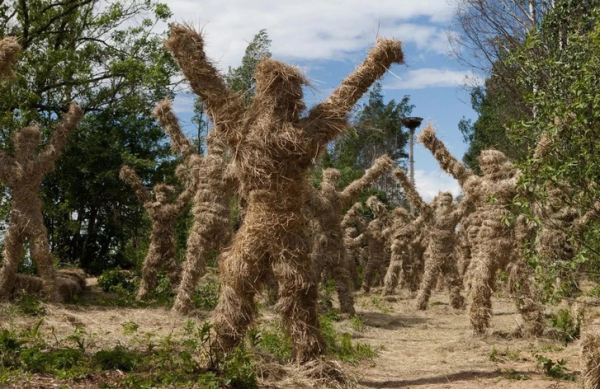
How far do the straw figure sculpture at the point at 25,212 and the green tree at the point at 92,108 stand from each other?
6.23 meters

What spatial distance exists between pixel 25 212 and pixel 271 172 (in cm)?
595

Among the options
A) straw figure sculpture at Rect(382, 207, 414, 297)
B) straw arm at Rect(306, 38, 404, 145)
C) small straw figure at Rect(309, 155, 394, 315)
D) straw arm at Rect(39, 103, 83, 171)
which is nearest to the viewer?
straw arm at Rect(306, 38, 404, 145)

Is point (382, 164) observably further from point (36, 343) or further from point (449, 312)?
point (36, 343)

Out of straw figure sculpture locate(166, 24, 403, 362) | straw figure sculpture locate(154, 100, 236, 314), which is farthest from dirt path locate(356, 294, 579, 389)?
straw figure sculpture locate(154, 100, 236, 314)

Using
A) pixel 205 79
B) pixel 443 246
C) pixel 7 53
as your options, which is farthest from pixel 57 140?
pixel 443 246

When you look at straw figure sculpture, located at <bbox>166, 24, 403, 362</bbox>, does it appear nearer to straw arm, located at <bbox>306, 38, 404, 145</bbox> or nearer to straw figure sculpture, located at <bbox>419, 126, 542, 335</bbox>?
straw arm, located at <bbox>306, 38, 404, 145</bbox>

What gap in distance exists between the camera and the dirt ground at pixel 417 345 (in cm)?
683

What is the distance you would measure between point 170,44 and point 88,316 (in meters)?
4.85

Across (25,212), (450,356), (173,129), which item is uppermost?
(173,129)

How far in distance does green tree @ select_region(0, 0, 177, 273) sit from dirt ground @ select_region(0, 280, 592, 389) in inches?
315

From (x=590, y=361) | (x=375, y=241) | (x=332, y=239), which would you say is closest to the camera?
(x=590, y=361)

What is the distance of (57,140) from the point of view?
11.1 m

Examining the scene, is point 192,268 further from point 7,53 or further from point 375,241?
point 375,241

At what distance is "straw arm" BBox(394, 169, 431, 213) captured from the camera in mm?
14359
